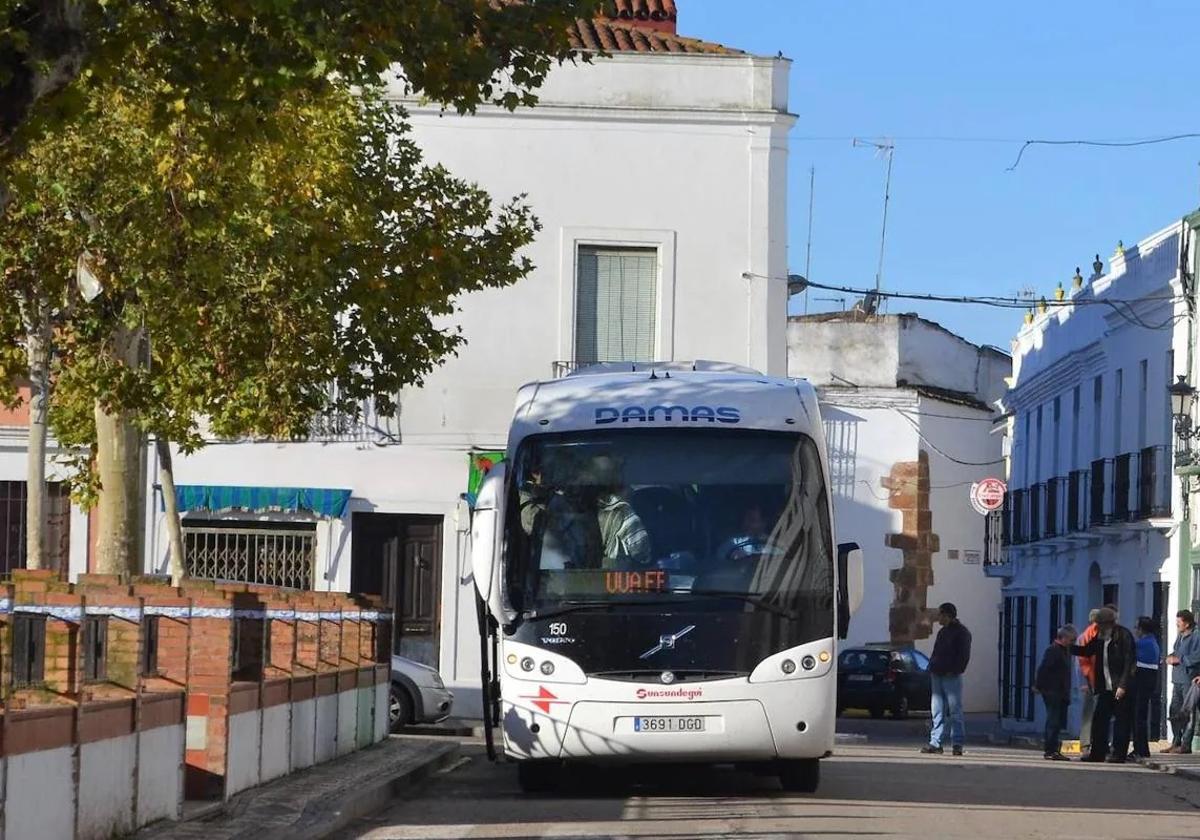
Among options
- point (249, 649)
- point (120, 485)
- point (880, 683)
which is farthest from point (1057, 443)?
point (249, 649)

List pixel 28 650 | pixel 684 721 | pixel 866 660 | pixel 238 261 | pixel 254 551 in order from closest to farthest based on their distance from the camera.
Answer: pixel 28 650, pixel 684 721, pixel 238 261, pixel 254 551, pixel 866 660

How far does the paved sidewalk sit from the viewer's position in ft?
43.8

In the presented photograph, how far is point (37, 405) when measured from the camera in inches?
970

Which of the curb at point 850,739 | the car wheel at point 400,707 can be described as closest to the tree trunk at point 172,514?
the car wheel at point 400,707

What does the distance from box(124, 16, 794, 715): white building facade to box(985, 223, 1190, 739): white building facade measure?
608cm

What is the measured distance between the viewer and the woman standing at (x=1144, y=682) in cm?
2714

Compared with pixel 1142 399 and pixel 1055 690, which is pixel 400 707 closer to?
pixel 1055 690

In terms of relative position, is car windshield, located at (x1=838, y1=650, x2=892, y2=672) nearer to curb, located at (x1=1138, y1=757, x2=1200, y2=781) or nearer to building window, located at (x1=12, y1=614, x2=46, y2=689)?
curb, located at (x1=1138, y1=757, x2=1200, y2=781)

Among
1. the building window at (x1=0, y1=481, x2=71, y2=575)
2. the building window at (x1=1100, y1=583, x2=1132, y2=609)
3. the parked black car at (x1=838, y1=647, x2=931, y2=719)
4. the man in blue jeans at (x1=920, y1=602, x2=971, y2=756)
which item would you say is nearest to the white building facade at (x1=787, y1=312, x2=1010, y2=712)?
the parked black car at (x1=838, y1=647, x2=931, y2=719)

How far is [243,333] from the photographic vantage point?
21938 mm

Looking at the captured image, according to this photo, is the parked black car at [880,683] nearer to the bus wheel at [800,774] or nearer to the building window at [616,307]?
the building window at [616,307]

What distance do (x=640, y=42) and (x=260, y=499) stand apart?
28.9ft

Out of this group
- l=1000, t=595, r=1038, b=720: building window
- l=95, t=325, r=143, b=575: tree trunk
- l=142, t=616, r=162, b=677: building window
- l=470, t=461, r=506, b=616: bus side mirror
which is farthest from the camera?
l=1000, t=595, r=1038, b=720: building window

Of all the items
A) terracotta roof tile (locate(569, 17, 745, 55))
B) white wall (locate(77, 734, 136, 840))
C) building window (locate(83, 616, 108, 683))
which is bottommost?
white wall (locate(77, 734, 136, 840))
